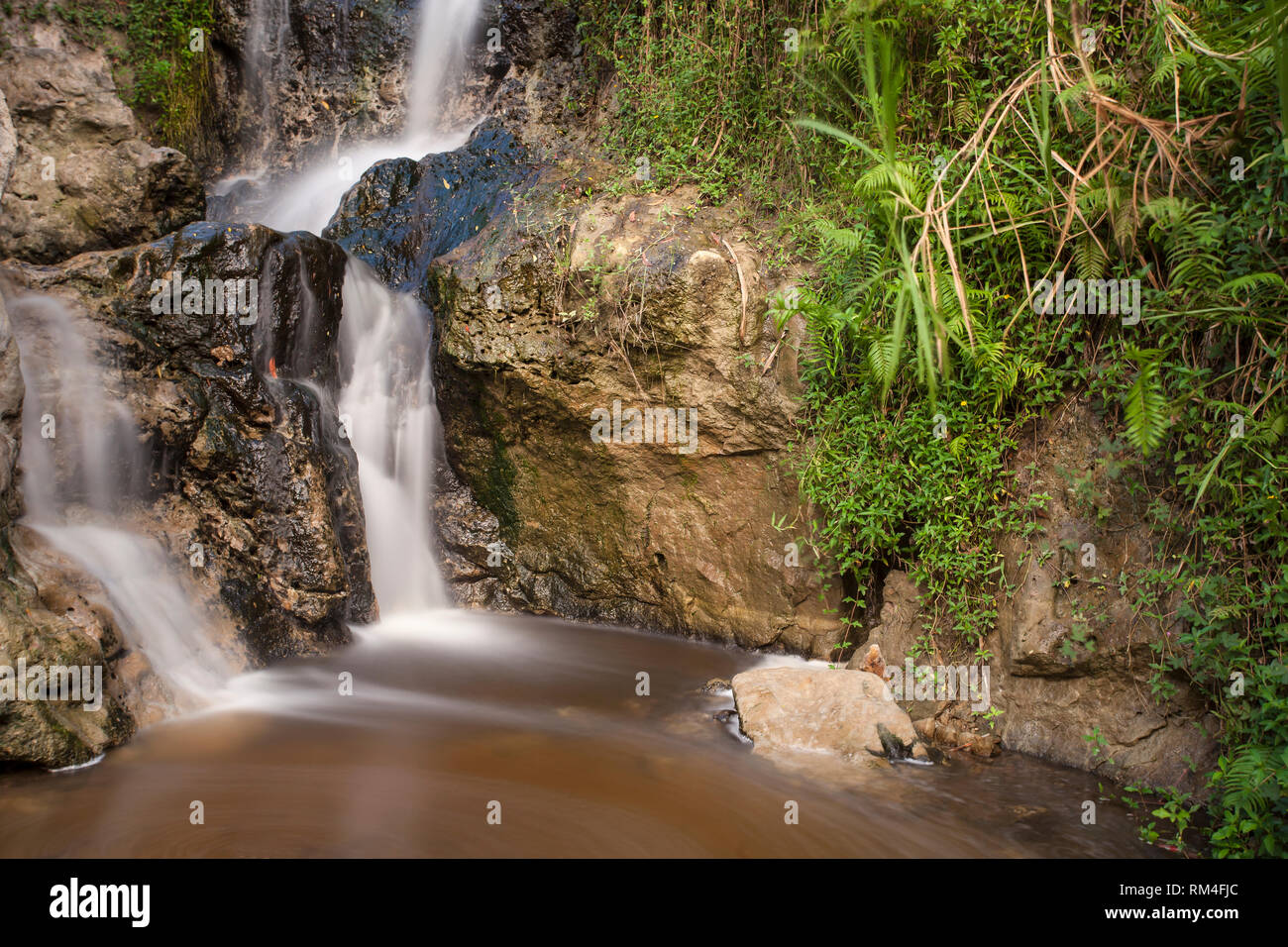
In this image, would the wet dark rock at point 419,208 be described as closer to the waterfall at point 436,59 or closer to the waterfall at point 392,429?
the waterfall at point 392,429

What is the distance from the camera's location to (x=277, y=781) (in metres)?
3.89

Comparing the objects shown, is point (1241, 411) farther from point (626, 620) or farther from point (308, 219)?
point (308, 219)

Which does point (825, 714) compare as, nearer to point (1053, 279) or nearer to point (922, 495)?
point (922, 495)

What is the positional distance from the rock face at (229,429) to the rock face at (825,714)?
3012mm

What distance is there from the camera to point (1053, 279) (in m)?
4.69

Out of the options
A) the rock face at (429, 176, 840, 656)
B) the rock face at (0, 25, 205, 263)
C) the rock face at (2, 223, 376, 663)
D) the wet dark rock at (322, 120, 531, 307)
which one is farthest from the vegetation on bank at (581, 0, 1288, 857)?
the rock face at (0, 25, 205, 263)

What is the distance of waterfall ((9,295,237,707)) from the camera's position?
16.1ft

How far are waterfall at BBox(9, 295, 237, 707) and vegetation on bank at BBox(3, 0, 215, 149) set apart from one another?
4.40 m

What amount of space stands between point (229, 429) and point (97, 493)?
0.85 meters

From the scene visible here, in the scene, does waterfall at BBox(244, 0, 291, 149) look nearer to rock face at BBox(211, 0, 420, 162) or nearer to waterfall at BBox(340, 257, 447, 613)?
rock face at BBox(211, 0, 420, 162)

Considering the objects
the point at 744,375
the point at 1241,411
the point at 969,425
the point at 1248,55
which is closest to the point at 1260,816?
the point at 1241,411

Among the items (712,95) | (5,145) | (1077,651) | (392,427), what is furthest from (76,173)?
(1077,651)

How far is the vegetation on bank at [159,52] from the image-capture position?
28.4ft

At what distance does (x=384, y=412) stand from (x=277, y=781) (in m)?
3.69
